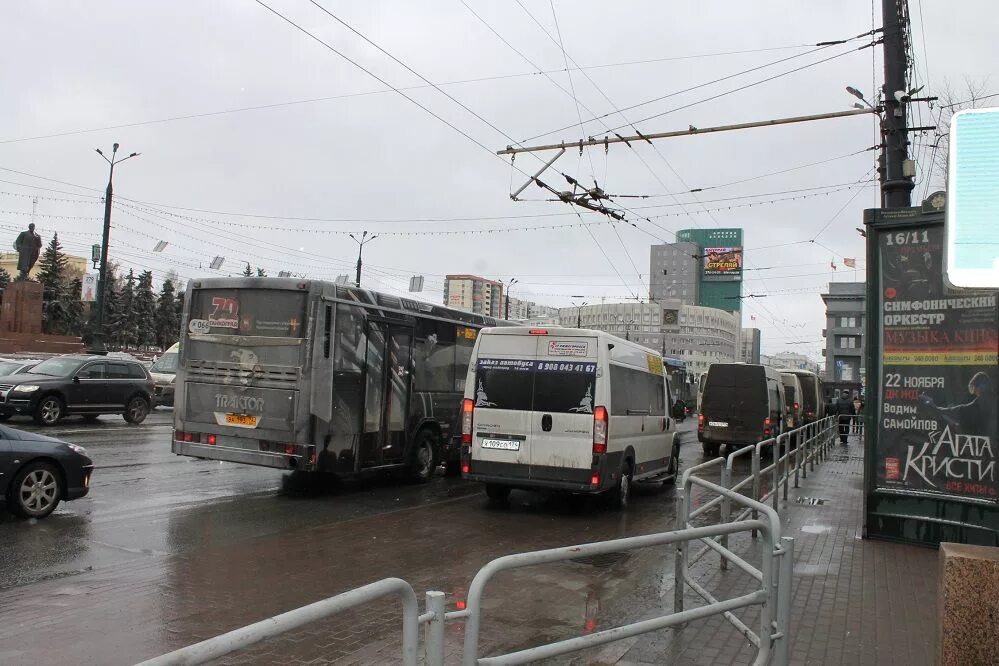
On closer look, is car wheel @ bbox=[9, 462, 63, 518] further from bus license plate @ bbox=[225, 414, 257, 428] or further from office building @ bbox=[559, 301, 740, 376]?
office building @ bbox=[559, 301, 740, 376]

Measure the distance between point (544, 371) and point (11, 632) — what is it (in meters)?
6.70

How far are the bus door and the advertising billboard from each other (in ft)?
49.8

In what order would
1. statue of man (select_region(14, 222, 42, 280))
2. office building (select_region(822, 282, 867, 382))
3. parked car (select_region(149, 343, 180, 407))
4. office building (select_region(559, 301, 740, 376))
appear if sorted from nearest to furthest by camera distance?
parked car (select_region(149, 343, 180, 407)) → statue of man (select_region(14, 222, 42, 280)) → office building (select_region(559, 301, 740, 376)) → office building (select_region(822, 282, 867, 382))

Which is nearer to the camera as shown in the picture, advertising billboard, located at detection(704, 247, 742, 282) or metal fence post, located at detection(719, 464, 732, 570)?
metal fence post, located at detection(719, 464, 732, 570)

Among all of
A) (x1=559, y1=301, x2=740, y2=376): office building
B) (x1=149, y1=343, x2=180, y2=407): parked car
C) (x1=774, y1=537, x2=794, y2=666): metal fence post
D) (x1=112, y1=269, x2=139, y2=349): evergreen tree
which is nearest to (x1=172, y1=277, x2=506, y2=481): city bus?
(x1=774, y1=537, x2=794, y2=666): metal fence post

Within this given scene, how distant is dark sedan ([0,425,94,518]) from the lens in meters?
8.23

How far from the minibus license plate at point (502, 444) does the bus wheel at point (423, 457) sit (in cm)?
279

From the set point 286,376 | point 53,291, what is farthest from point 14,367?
point 53,291

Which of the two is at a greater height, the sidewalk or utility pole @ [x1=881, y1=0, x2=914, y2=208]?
utility pole @ [x1=881, y1=0, x2=914, y2=208]

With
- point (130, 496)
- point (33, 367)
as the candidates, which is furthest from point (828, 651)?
point (33, 367)

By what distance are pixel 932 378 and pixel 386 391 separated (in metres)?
7.72

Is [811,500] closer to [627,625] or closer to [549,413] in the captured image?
[549,413]

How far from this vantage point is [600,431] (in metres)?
9.88

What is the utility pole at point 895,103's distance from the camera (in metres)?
9.95
